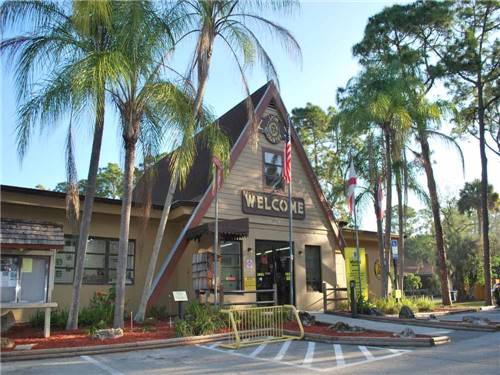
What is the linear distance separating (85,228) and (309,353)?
20.7 ft

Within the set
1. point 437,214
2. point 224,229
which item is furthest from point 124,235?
point 437,214

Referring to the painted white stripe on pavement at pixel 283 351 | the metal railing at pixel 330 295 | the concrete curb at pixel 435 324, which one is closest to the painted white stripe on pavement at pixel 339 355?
the painted white stripe on pavement at pixel 283 351

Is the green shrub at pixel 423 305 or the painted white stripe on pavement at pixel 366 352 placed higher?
the green shrub at pixel 423 305

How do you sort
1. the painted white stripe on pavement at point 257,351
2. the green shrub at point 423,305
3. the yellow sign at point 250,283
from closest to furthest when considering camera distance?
1. the painted white stripe on pavement at point 257,351
2. the yellow sign at point 250,283
3. the green shrub at point 423,305

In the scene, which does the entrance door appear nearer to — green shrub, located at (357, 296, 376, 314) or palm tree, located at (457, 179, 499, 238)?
green shrub, located at (357, 296, 376, 314)

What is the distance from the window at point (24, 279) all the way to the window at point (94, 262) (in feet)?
11.4

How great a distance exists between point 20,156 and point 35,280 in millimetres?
2937

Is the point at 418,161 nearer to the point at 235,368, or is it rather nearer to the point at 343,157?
the point at 343,157

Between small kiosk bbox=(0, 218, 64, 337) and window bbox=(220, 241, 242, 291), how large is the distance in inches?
251

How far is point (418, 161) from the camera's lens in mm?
21672

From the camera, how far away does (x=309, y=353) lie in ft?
31.0

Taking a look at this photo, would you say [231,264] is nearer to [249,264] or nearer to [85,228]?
[249,264]

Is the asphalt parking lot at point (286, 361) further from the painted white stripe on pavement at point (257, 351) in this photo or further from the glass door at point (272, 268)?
the glass door at point (272, 268)

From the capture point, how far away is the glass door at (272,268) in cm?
1731
